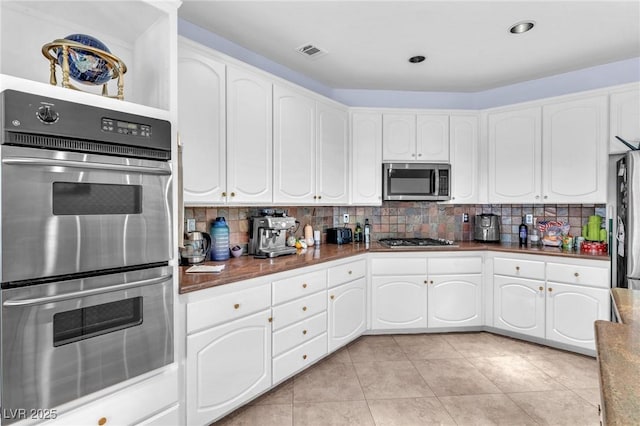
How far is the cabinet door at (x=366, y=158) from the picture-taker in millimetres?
3396

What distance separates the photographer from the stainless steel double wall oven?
1.14 meters

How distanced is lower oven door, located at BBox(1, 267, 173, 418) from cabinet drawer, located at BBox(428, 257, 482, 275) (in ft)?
7.89

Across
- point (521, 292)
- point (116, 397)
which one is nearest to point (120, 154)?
point (116, 397)

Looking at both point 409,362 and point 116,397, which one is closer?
point 116,397

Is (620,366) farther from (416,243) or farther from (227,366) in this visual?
(416,243)

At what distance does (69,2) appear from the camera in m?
1.55

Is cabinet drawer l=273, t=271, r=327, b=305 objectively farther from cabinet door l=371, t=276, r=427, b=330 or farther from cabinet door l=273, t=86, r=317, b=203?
cabinet door l=371, t=276, r=427, b=330

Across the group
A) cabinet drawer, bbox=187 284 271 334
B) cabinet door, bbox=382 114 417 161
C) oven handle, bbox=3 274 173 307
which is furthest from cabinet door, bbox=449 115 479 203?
oven handle, bbox=3 274 173 307

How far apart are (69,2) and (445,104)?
3.40 meters

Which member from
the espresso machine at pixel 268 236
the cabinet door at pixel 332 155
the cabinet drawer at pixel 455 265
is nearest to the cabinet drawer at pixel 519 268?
the cabinet drawer at pixel 455 265

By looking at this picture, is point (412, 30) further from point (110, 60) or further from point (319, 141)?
point (110, 60)

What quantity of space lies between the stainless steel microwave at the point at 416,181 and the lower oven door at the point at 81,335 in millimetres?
2393

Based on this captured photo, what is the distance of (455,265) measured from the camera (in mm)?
3238

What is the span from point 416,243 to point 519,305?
3.43ft
